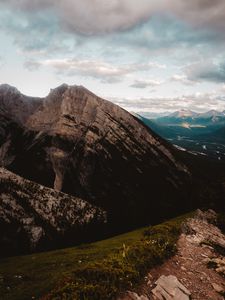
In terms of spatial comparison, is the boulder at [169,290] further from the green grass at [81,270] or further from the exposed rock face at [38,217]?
the exposed rock face at [38,217]

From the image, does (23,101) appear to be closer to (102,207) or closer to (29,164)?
(29,164)

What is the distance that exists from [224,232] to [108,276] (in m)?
24.0

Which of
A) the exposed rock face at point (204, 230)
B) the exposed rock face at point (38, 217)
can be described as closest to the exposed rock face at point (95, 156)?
the exposed rock face at point (204, 230)

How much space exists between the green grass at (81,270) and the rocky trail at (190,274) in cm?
73

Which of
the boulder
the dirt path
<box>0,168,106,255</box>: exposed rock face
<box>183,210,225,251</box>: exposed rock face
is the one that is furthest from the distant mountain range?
the boulder

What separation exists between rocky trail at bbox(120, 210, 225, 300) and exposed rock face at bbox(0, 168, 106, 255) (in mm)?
9820

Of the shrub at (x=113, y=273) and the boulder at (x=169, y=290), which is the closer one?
the shrub at (x=113, y=273)

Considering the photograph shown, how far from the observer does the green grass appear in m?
17.0

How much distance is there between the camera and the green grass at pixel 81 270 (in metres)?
17.0

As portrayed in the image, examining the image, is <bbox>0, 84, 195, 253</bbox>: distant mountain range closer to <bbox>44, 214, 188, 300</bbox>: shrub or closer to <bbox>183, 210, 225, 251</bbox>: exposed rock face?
<bbox>183, 210, 225, 251</bbox>: exposed rock face

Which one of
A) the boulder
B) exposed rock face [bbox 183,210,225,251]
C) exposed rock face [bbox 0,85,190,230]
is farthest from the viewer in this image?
exposed rock face [bbox 0,85,190,230]

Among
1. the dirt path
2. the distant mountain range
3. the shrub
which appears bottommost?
the dirt path

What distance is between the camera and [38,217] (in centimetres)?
3017

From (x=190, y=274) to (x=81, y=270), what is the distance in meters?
8.26
